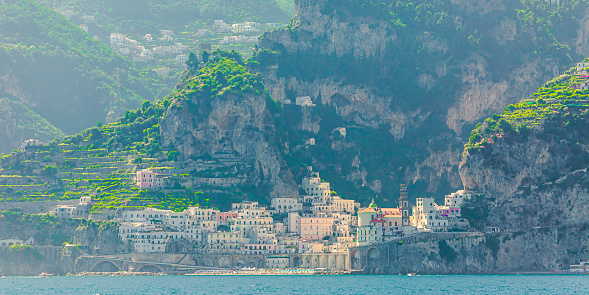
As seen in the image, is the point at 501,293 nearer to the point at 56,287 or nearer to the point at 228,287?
the point at 228,287

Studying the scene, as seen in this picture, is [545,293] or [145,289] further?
[145,289]

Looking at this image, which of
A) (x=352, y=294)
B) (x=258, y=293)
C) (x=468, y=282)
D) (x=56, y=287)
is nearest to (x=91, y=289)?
(x=56, y=287)

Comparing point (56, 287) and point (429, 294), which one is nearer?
point (429, 294)

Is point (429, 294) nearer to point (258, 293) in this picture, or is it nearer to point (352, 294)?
point (352, 294)

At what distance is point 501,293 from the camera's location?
179 meters

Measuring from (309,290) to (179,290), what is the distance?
16657mm

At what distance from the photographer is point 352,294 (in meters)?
→ 182

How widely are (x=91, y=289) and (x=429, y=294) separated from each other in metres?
44.7

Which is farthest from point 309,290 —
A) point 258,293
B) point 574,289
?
point 574,289

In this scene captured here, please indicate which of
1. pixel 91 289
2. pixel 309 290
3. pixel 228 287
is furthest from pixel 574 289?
pixel 91 289

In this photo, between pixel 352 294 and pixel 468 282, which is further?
pixel 468 282

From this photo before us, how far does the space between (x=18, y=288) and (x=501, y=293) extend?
2517 inches

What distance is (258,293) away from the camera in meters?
184

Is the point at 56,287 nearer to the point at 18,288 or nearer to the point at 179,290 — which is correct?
the point at 18,288
